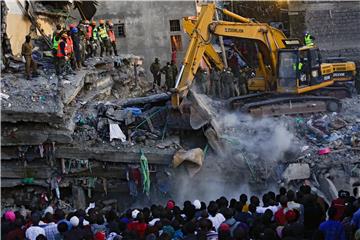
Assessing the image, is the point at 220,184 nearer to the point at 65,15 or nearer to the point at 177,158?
the point at 177,158

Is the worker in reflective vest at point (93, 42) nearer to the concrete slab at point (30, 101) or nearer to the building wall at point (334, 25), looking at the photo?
the concrete slab at point (30, 101)

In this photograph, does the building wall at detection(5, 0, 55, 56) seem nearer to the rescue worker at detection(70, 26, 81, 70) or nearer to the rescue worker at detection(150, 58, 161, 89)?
the rescue worker at detection(70, 26, 81, 70)

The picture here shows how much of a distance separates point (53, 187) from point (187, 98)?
156 inches

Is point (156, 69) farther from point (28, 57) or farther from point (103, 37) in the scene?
point (28, 57)

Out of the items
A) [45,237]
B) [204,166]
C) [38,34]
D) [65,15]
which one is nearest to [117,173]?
[204,166]

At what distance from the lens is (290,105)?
15633 mm

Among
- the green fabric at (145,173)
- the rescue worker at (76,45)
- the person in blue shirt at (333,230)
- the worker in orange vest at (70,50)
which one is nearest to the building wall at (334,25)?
the rescue worker at (76,45)

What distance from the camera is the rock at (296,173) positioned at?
12.0 metres

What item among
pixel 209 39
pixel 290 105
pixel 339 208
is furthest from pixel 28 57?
pixel 339 208

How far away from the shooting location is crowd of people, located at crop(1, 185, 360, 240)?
279 inches

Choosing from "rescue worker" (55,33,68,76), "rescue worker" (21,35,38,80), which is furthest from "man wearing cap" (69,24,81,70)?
"rescue worker" (21,35,38,80)

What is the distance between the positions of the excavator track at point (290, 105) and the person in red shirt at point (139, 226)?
808cm

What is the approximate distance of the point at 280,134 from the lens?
44.9ft

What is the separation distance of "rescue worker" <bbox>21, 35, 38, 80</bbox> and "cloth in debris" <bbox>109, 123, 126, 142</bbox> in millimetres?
2829
